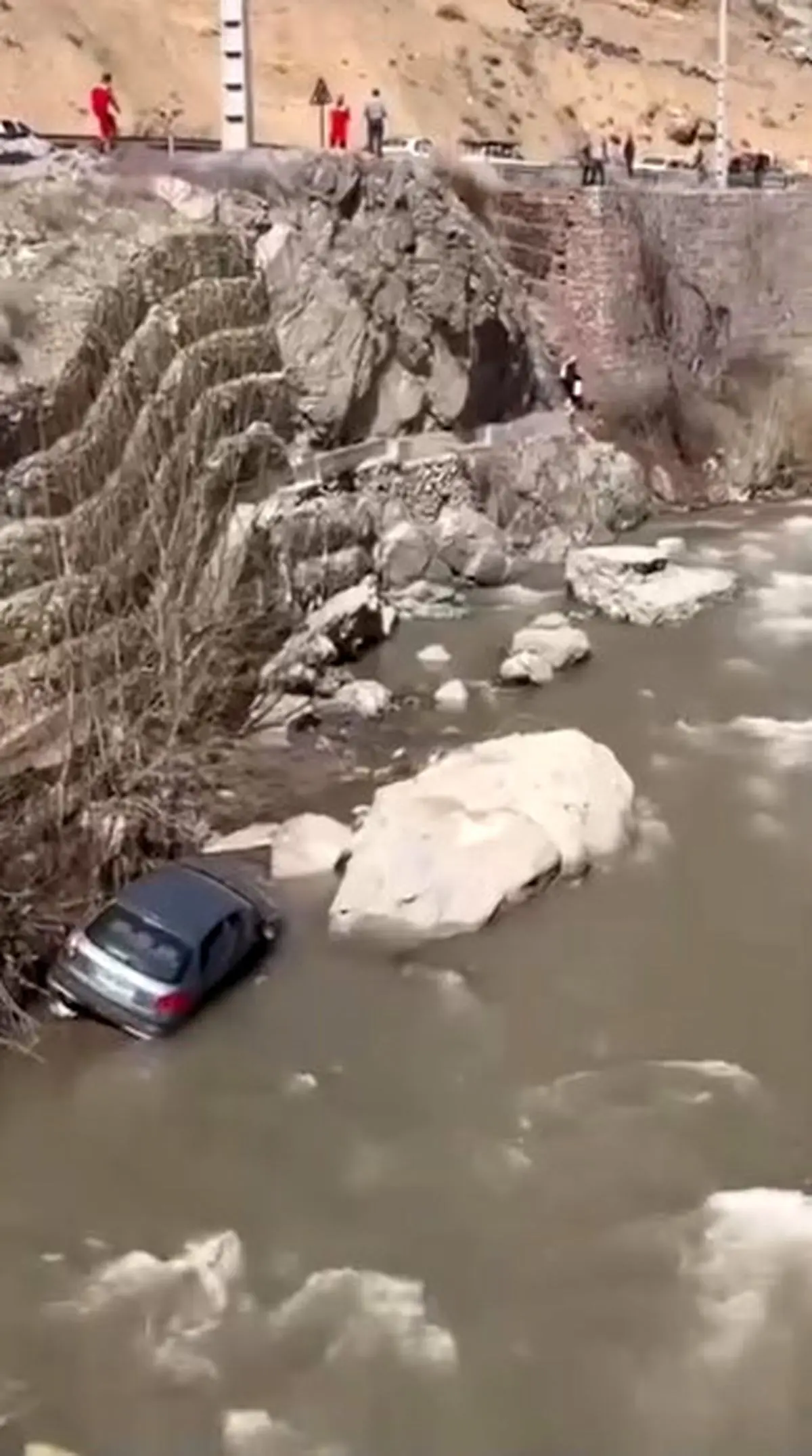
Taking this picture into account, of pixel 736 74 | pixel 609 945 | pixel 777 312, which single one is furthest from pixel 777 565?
pixel 736 74

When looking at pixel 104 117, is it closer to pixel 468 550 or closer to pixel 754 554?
pixel 468 550

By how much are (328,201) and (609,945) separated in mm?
16669

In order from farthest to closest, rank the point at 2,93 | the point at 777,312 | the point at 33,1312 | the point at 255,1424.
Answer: the point at 2,93 → the point at 777,312 → the point at 33,1312 → the point at 255,1424

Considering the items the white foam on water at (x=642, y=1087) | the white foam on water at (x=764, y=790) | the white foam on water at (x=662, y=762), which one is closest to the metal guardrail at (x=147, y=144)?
the white foam on water at (x=662, y=762)

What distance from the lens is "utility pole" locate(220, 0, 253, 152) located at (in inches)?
1160

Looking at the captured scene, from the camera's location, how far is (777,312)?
40.8m

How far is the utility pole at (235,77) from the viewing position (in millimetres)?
29453

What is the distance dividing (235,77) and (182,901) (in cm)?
1785

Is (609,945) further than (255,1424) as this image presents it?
Yes

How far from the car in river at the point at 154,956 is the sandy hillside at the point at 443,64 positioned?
32.2 m

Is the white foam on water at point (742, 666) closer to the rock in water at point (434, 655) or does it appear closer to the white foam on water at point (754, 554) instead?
the rock in water at point (434, 655)

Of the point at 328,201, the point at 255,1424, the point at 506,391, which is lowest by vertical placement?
the point at 255,1424

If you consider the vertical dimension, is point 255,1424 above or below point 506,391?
below

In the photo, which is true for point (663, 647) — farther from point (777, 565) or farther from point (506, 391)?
point (506, 391)
